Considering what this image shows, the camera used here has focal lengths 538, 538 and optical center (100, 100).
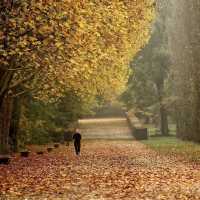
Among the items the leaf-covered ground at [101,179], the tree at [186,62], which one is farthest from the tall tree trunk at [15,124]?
the tree at [186,62]

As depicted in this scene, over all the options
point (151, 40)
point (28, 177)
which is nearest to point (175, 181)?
point (28, 177)

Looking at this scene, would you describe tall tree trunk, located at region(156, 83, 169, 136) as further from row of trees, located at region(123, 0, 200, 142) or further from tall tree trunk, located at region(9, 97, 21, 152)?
tall tree trunk, located at region(9, 97, 21, 152)

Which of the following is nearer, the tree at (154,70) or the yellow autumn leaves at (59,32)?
the yellow autumn leaves at (59,32)

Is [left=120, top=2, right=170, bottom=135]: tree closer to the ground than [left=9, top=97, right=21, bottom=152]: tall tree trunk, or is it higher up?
higher up

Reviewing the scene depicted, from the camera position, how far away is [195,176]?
1814 cm

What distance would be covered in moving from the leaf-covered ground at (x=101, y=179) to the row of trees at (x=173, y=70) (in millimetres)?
11307

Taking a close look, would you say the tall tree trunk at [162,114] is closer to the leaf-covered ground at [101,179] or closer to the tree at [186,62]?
the tree at [186,62]

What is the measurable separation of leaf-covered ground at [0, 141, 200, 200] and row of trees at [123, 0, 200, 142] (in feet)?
37.1

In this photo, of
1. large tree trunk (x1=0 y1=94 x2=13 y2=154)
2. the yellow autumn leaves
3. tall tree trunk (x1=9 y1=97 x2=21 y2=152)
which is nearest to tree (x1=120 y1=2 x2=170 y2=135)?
tall tree trunk (x1=9 y1=97 x2=21 y2=152)

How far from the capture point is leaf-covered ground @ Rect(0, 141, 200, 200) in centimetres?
1426

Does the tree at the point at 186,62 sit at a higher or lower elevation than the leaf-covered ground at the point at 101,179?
higher

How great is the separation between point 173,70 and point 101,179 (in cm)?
2831

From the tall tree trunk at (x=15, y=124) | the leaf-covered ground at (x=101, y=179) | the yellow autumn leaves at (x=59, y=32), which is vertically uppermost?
the yellow autumn leaves at (x=59, y=32)

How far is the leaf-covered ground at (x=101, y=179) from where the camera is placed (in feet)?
46.8
